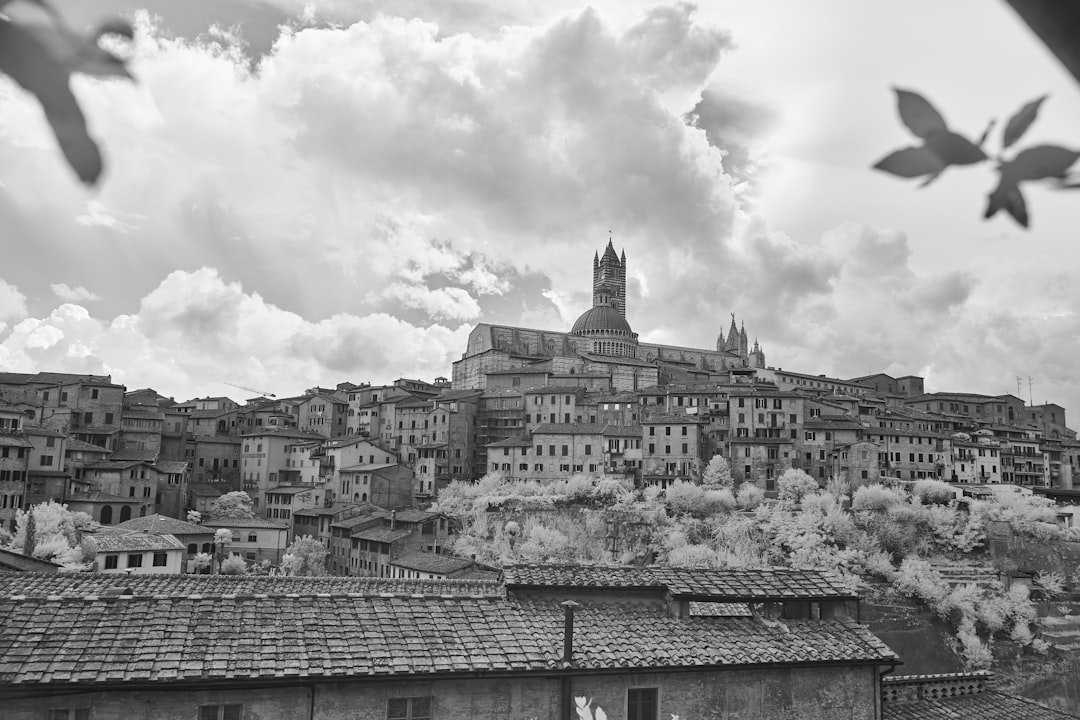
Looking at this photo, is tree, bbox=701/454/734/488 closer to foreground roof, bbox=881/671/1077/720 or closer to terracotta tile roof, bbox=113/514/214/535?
terracotta tile roof, bbox=113/514/214/535

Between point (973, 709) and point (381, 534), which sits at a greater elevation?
point (381, 534)

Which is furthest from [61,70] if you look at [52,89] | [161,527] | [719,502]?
[719,502]

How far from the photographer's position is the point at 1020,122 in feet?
4.50

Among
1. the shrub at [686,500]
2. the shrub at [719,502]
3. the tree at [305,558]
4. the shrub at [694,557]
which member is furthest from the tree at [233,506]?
the shrub at [719,502]

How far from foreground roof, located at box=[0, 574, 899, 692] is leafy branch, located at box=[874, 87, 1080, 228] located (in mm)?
11652

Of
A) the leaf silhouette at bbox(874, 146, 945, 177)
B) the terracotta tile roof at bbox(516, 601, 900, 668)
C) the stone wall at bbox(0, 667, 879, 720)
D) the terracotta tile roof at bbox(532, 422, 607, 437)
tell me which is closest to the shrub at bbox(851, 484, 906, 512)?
the terracotta tile roof at bbox(532, 422, 607, 437)

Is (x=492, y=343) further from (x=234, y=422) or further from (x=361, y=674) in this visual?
(x=361, y=674)

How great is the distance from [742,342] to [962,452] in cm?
A: 6364

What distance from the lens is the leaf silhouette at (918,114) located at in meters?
1.33

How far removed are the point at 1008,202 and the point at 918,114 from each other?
8.9 inches

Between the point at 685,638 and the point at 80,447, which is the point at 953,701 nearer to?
the point at 685,638

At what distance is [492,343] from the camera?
10656cm

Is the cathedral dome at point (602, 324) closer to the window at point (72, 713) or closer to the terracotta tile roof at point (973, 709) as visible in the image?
the terracotta tile roof at point (973, 709)

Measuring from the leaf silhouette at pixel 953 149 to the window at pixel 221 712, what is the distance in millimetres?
12183
